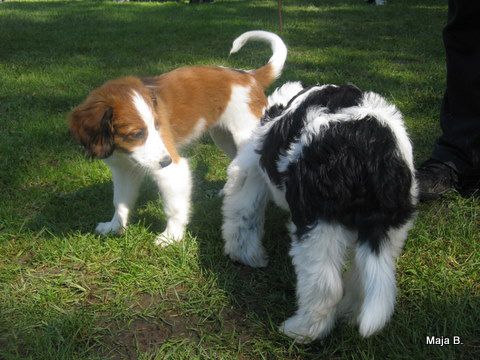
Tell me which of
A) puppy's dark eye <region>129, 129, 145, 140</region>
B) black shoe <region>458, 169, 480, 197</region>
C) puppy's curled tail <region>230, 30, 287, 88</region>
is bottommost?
black shoe <region>458, 169, 480, 197</region>

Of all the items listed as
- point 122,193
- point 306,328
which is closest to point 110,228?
point 122,193

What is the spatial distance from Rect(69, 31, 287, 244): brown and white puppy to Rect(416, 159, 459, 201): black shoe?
4.07ft

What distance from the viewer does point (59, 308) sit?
104 inches

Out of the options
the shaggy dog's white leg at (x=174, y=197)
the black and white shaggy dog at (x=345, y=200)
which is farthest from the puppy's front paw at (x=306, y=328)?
the shaggy dog's white leg at (x=174, y=197)

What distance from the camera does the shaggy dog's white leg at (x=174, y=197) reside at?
309 cm

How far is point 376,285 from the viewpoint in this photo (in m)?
1.93

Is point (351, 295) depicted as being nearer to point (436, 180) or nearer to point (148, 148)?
point (148, 148)

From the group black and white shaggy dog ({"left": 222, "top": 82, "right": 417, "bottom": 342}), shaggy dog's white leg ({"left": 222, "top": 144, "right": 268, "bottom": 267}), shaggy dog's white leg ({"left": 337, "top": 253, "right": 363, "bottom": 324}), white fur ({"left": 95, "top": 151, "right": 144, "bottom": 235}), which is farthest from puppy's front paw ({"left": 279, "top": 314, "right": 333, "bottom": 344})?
white fur ({"left": 95, "top": 151, "right": 144, "bottom": 235})

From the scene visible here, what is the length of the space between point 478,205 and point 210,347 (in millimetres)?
2047

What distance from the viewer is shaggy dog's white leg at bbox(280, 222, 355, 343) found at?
2.00m

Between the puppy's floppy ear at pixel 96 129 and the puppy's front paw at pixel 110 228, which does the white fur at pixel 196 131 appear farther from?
the puppy's floppy ear at pixel 96 129

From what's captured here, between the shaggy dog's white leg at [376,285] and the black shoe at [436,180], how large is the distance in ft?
4.87

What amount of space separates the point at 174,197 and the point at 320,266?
4.43ft

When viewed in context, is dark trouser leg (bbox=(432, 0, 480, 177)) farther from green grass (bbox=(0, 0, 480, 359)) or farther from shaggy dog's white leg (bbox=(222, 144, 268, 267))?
shaggy dog's white leg (bbox=(222, 144, 268, 267))
